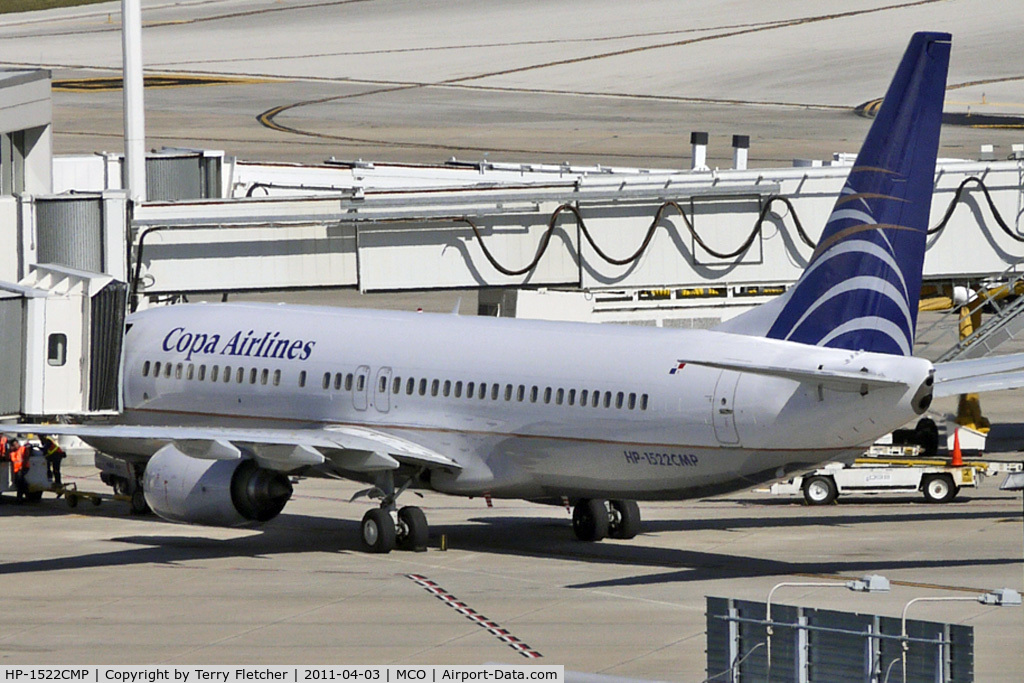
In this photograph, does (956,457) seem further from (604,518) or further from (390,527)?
(390,527)

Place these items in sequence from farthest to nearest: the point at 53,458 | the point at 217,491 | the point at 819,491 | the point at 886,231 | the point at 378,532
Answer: the point at 53,458 → the point at 819,491 → the point at 378,532 → the point at 217,491 → the point at 886,231

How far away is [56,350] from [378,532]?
8.86 meters

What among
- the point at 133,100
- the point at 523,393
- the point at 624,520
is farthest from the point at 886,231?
the point at 133,100

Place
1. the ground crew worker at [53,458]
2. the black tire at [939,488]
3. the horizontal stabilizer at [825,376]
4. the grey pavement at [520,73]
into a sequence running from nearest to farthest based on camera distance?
the horizontal stabilizer at [825,376] < the black tire at [939,488] < the ground crew worker at [53,458] < the grey pavement at [520,73]

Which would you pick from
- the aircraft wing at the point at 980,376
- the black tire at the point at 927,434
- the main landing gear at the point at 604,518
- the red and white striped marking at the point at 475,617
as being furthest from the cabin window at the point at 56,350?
the black tire at the point at 927,434

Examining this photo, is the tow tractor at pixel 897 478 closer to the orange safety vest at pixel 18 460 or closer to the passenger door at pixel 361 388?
the passenger door at pixel 361 388

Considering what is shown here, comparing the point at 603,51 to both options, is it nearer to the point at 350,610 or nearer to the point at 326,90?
the point at 326,90

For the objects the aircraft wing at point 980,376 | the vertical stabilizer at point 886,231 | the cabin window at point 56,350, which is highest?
the vertical stabilizer at point 886,231

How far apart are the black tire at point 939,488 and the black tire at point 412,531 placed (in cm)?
1168

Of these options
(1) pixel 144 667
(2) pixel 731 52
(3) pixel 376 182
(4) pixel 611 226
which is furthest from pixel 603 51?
(1) pixel 144 667

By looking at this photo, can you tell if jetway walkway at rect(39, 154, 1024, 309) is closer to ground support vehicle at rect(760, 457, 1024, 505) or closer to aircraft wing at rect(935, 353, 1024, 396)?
ground support vehicle at rect(760, 457, 1024, 505)

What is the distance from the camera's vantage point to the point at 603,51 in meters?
141

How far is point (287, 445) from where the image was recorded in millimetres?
35312

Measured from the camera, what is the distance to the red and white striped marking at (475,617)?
26.6 metres
